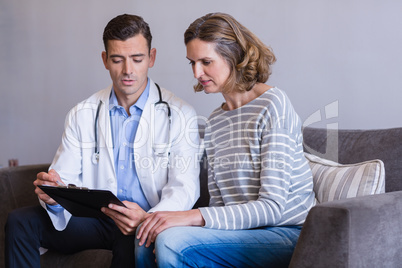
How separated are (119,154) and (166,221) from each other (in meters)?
0.63

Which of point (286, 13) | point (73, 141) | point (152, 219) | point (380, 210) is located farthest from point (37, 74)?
point (380, 210)

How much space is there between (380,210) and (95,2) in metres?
2.34

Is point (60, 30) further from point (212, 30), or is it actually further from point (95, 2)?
point (212, 30)

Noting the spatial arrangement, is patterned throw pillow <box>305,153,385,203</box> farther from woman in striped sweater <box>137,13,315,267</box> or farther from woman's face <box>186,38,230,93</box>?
woman's face <box>186,38,230,93</box>

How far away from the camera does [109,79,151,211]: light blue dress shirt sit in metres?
2.08

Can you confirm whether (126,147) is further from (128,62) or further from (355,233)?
(355,233)

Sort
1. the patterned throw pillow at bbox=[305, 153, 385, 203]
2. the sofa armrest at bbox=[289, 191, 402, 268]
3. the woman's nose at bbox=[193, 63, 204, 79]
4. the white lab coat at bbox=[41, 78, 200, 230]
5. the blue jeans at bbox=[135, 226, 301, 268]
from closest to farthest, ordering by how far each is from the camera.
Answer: the sofa armrest at bbox=[289, 191, 402, 268]
the blue jeans at bbox=[135, 226, 301, 268]
the patterned throw pillow at bbox=[305, 153, 385, 203]
the woman's nose at bbox=[193, 63, 204, 79]
the white lab coat at bbox=[41, 78, 200, 230]

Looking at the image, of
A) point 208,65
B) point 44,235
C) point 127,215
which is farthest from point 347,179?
point 44,235

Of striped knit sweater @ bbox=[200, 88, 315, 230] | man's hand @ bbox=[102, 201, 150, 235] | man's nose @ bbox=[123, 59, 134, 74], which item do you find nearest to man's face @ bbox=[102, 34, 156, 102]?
man's nose @ bbox=[123, 59, 134, 74]

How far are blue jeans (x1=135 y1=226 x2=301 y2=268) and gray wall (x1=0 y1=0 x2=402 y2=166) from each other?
1004mm

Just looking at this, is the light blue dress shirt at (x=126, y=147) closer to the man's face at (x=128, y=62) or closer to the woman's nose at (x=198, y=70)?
the man's face at (x=128, y=62)

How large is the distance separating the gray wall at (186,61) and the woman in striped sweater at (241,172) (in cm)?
64

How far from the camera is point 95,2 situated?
3.13 m

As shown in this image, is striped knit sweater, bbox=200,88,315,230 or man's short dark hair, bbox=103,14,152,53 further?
man's short dark hair, bbox=103,14,152,53
